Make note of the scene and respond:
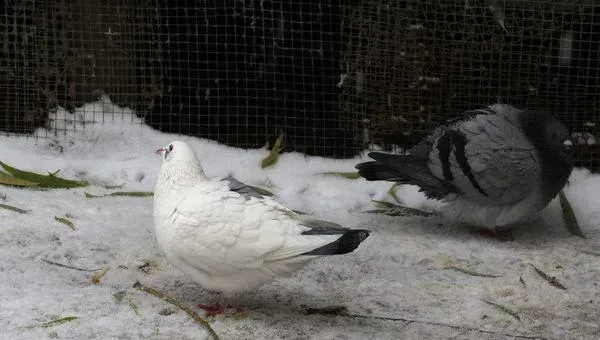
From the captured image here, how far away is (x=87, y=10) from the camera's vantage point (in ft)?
17.3

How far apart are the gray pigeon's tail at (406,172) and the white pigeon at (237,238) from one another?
140cm

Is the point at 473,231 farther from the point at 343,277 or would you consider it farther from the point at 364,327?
the point at 364,327

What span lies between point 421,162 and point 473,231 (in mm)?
476

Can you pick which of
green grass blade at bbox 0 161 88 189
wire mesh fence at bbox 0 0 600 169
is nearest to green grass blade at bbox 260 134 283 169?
wire mesh fence at bbox 0 0 600 169

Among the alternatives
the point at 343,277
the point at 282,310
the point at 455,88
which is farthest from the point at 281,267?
the point at 455,88

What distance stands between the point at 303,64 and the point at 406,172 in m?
1.19

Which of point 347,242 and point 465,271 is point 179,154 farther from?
point 465,271

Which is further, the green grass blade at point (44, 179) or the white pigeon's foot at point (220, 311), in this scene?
the green grass blade at point (44, 179)

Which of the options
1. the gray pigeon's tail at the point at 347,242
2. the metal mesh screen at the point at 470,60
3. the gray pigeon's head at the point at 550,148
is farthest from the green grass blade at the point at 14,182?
the gray pigeon's head at the point at 550,148

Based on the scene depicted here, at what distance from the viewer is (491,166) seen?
4.29m

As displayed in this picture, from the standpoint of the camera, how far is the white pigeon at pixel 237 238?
2.98 metres

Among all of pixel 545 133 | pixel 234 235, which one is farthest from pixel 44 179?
pixel 545 133

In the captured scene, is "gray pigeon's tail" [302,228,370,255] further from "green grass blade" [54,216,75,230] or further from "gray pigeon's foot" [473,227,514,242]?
"gray pigeon's foot" [473,227,514,242]

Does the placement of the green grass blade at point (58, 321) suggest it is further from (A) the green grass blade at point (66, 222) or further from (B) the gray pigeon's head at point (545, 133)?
(B) the gray pigeon's head at point (545, 133)
